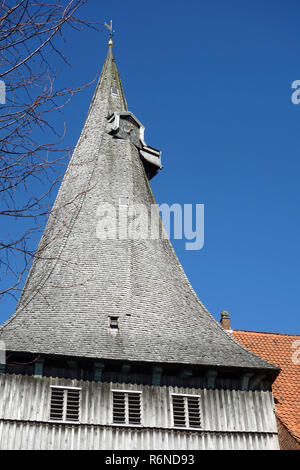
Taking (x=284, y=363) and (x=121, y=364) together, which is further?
(x=284, y=363)

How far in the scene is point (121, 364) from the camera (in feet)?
49.0

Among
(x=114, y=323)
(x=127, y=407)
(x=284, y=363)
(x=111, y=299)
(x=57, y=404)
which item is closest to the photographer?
(x=57, y=404)

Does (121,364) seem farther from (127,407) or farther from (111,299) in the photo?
(111,299)

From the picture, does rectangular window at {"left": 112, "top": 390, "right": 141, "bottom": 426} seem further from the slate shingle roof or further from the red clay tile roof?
the red clay tile roof

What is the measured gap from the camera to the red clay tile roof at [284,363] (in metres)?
17.0

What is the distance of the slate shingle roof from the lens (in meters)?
15.3

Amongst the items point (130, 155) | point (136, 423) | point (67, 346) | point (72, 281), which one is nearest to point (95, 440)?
point (136, 423)

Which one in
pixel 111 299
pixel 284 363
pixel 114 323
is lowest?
pixel 114 323

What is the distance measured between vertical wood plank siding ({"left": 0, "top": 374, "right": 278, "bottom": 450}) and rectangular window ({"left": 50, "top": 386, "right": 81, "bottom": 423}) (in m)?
0.13

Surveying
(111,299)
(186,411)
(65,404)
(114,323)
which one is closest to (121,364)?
(114,323)

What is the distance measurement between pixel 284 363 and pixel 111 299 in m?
6.84

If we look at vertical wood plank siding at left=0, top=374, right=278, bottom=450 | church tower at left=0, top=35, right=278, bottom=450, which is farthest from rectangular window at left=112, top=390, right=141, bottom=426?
vertical wood plank siding at left=0, top=374, right=278, bottom=450
